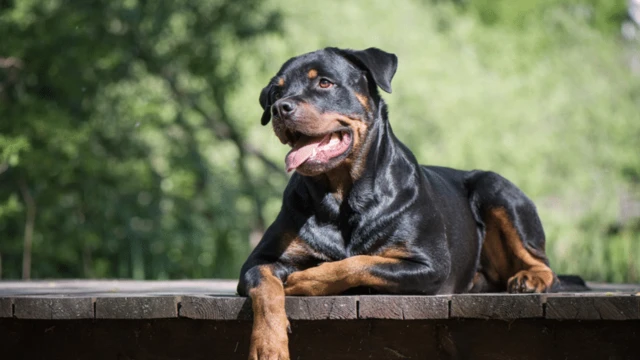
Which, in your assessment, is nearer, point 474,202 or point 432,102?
point 474,202

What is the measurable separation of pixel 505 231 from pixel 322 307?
176 cm

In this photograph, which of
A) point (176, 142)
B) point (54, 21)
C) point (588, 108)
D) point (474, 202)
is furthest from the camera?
point (588, 108)

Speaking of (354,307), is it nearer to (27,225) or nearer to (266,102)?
(266,102)

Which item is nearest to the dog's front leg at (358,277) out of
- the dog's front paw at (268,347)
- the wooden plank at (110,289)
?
the dog's front paw at (268,347)

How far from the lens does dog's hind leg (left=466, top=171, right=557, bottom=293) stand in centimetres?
464

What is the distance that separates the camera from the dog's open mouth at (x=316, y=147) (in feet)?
12.5

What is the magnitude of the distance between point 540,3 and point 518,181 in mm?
4692

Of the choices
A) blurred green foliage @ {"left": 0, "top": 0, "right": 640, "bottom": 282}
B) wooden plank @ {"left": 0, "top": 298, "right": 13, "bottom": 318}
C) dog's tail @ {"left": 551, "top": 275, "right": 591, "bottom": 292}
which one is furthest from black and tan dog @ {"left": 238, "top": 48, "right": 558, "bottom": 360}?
blurred green foliage @ {"left": 0, "top": 0, "right": 640, "bottom": 282}

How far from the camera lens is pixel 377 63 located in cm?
417

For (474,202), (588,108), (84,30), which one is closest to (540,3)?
(588,108)

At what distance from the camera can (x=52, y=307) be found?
3.61 m

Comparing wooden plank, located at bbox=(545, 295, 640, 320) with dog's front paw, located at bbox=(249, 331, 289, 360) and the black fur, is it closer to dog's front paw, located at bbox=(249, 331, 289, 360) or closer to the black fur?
the black fur

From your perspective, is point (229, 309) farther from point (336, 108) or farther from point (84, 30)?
point (84, 30)

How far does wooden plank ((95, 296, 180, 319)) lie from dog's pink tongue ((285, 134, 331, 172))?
2.55 feet
